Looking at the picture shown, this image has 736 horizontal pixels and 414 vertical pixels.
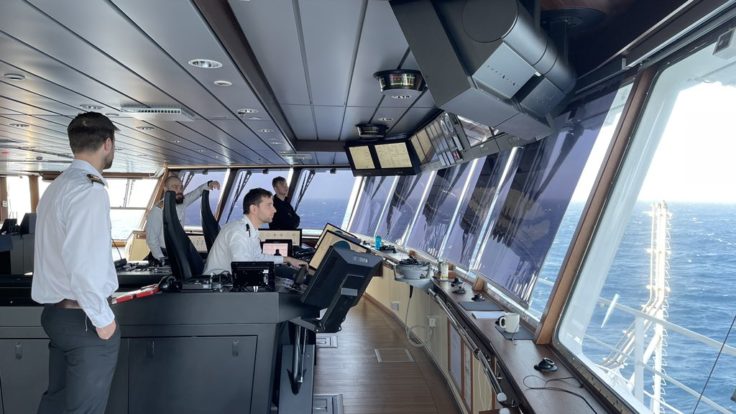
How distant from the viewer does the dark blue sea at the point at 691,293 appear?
5.41 ft

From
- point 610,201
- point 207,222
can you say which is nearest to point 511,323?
point 610,201

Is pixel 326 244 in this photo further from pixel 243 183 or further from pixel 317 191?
pixel 243 183

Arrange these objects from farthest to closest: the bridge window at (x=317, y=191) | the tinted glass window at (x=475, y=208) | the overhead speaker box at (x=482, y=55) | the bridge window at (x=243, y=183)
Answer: the bridge window at (x=243, y=183) → the bridge window at (x=317, y=191) → the tinted glass window at (x=475, y=208) → the overhead speaker box at (x=482, y=55)

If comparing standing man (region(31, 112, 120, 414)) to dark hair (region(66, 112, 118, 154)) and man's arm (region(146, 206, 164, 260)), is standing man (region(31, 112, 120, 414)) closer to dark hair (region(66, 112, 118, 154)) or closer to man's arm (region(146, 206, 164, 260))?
dark hair (region(66, 112, 118, 154))

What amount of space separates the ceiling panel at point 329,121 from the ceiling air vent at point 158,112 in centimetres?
129

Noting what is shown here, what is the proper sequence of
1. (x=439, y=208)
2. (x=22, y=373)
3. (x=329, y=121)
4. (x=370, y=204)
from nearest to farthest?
(x=22, y=373), (x=329, y=121), (x=439, y=208), (x=370, y=204)

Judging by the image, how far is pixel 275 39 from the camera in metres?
3.04

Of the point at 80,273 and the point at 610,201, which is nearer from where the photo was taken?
the point at 80,273

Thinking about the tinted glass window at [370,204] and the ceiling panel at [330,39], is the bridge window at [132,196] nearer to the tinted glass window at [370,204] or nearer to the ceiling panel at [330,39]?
the tinted glass window at [370,204]

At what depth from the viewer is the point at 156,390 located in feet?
9.58

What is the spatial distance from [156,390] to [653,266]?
2661mm

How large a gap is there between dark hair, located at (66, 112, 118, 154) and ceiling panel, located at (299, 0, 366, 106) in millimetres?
1068

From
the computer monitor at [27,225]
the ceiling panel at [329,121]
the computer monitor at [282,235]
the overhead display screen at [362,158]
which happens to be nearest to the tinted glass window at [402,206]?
the overhead display screen at [362,158]

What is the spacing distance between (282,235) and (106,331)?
4.72 m
